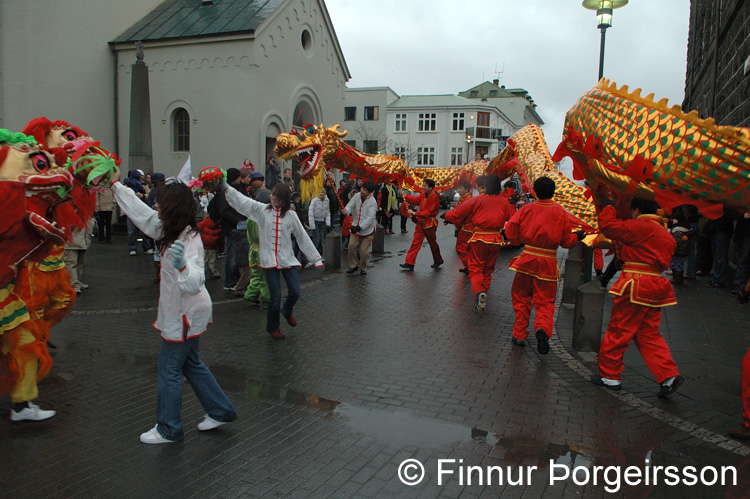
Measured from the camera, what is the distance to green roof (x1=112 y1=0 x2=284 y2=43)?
1908 centimetres

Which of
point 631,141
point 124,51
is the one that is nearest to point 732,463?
point 631,141

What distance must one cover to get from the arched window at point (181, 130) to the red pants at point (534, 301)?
16.8m

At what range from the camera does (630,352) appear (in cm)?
640

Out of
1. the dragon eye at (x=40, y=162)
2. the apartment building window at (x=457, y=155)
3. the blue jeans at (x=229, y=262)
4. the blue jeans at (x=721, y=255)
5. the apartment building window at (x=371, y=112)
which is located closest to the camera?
the dragon eye at (x=40, y=162)

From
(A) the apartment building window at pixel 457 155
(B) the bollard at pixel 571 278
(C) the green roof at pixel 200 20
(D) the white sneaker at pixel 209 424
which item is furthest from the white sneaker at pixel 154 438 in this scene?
(A) the apartment building window at pixel 457 155

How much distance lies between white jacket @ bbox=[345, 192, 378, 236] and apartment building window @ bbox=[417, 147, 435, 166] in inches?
1923

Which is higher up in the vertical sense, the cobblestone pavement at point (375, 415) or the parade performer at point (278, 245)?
the parade performer at point (278, 245)

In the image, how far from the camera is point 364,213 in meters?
11.1

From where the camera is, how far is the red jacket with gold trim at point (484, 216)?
27.2 feet

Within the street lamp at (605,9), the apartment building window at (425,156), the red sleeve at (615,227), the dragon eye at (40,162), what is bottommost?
the red sleeve at (615,227)

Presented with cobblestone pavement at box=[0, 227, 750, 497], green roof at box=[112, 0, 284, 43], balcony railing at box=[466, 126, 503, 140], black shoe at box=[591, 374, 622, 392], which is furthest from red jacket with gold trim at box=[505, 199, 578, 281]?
balcony railing at box=[466, 126, 503, 140]

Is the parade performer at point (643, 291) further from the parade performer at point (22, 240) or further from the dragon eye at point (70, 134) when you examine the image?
the dragon eye at point (70, 134)

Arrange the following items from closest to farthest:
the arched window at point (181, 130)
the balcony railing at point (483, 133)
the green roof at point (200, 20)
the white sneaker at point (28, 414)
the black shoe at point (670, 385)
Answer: the white sneaker at point (28, 414) < the black shoe at point (670, 385) < the green roof at point (200, 20) < the arched window at point (181, 130) < the balcony railing at point (483, 133)

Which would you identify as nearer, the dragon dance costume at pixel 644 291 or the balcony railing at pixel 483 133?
the dragon dance costume at pixel 644 291
